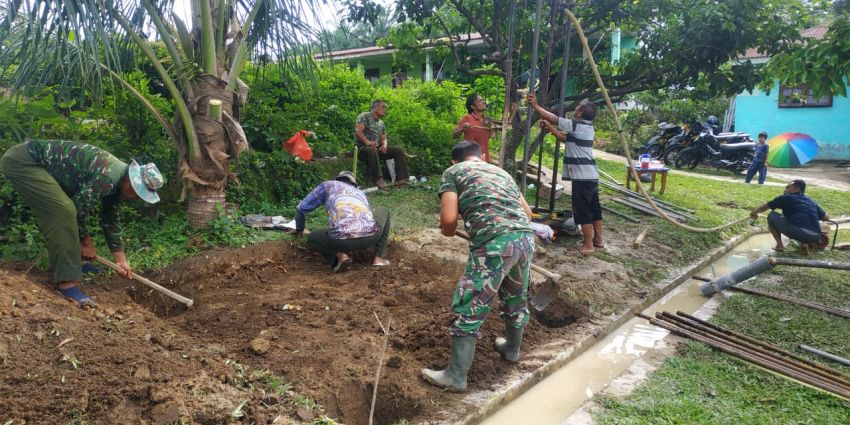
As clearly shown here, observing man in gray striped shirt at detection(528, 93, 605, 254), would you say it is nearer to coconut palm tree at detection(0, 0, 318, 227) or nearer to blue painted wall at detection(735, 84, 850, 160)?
coconut palm tree at detection(0, 0, 318, 227)

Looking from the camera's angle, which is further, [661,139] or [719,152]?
[661,139]

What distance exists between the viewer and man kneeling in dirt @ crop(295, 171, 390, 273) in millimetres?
5277

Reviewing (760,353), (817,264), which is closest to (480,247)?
(760,353)

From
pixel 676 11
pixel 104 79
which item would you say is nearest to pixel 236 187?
pixel 104 79

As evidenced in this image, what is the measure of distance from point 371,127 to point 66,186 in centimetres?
508

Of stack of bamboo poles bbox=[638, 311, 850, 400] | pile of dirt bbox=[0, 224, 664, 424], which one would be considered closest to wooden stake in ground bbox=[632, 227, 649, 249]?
pile of dirt bbox=[0, 224, 664, 424]

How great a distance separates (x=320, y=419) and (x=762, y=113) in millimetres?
20772

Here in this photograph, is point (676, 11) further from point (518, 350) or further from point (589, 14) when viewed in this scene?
point (518, 350)

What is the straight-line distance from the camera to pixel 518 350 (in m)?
3.93

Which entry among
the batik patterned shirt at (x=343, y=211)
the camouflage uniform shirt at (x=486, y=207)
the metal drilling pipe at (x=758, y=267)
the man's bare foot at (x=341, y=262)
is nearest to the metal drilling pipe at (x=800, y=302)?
the metal drilling pipe at (x=758, y=267)

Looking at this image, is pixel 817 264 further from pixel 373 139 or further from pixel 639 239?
pixel 373 139

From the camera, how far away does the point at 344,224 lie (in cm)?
524

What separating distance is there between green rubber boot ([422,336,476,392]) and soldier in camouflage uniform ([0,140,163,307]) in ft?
8.11

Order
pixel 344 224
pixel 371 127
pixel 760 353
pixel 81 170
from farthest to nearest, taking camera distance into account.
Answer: pixel 371 127
pixel 344 224
pixel 760 353
pixel 81 170
